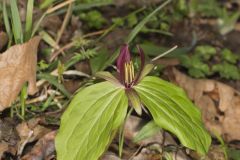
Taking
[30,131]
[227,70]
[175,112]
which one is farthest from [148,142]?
[227,70]

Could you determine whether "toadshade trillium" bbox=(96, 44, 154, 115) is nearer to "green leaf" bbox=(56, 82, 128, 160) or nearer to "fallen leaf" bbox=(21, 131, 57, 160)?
"green leaf" bbox=(56, 82, 128, 160)

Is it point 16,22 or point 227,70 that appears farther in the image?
point 227,70

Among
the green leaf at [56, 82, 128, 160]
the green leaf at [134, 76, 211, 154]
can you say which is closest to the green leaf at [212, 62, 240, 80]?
the green leaf at [134, 76, 211, 154]

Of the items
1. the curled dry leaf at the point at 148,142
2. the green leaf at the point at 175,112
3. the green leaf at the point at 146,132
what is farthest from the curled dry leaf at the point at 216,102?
the green leaf at the point at 175,112

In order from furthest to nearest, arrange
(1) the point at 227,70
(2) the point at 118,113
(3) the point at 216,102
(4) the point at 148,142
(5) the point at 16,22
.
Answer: (1) the point at 227,70
(3) the point at 216,102
(4) the point at 148,142
(5) the point at 16,22
(2) the point at 118,113

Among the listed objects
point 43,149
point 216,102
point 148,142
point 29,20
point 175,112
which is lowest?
point 216,102

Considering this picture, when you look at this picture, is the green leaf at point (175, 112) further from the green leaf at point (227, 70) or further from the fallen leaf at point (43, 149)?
the green leaf at point (227, 70)

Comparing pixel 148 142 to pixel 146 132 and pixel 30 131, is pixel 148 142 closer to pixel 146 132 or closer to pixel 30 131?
pixel 146 132

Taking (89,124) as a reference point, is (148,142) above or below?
below
